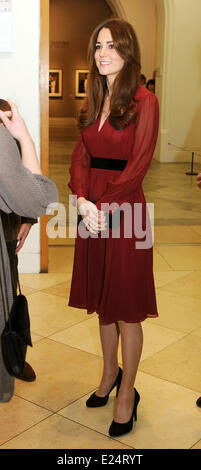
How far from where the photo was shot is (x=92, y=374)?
3.48 metres

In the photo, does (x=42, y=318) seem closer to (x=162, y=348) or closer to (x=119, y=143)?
(x=162, y=348)

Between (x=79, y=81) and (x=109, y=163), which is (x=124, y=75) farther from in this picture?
(x=79, y=81)

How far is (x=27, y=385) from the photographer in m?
3.36

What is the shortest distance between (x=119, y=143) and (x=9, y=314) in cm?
105

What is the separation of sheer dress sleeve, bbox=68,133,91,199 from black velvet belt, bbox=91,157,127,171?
3.8 inches

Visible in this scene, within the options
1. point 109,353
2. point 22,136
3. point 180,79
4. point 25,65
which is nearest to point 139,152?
point 22,136

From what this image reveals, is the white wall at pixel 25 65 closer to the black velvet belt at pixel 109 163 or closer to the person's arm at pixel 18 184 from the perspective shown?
the black velvet belt at pixel 109 163

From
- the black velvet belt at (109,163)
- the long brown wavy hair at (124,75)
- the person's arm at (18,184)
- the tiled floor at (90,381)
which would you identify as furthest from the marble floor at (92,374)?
the long brown wavy hair at (124,75)

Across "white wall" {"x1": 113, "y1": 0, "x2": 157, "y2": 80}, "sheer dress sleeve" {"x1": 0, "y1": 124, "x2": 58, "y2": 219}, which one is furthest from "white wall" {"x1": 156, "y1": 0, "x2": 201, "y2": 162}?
"sheer dress sleeve" {"x1": 0, "y1": 124, "x2": 58, "y2": 219}

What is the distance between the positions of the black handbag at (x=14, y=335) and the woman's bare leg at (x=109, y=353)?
990 millimetres

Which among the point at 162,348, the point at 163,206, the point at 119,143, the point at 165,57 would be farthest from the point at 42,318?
the point at 165,57

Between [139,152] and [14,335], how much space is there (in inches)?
41.7

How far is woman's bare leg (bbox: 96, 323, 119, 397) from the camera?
9.68 ft

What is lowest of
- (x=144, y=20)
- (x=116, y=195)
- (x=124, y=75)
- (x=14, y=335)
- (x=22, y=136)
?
(x=14, y=335)
